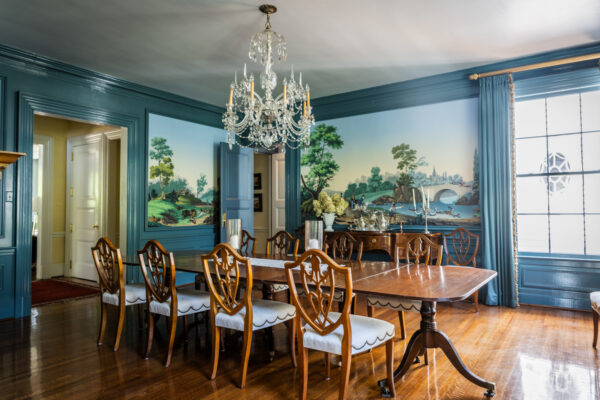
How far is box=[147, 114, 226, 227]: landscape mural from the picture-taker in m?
5.80

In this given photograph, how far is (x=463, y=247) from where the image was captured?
16.6 feet

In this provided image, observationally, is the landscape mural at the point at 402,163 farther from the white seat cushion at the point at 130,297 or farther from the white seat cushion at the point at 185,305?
the white seat cushion at the point at 130,297

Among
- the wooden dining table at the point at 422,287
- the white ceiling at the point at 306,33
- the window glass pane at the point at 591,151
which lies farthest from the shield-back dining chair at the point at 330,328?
the window glass pane at the point at 591,151

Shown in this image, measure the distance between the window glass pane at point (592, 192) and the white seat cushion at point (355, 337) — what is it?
11.4ft

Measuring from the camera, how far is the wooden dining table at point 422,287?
7.39 feet

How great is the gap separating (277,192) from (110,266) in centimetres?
467

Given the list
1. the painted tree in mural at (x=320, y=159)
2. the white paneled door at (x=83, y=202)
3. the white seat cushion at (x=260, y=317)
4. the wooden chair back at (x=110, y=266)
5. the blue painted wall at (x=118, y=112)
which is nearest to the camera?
the white seat cushion at (x=260, y=317)

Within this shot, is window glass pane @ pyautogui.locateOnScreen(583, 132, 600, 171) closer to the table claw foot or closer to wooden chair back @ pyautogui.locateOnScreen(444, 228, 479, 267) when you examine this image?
wooden chair back @ pyautogui.locateOnScreen(444, 228, 479, 267)

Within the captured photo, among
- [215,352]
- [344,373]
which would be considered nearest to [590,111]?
[344,373]

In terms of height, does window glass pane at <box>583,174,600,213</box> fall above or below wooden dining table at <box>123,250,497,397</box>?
above

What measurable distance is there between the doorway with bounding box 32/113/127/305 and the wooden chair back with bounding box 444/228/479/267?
16.8 feet

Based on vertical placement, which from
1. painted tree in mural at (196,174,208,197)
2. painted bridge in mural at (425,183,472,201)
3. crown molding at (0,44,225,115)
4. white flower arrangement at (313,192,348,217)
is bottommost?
white flower arrangement at (313,192,348,217)

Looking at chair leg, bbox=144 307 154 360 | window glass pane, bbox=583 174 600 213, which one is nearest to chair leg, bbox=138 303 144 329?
chair leg, bbox=144 307 154 360

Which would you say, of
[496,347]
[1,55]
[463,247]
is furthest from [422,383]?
[1,55]
